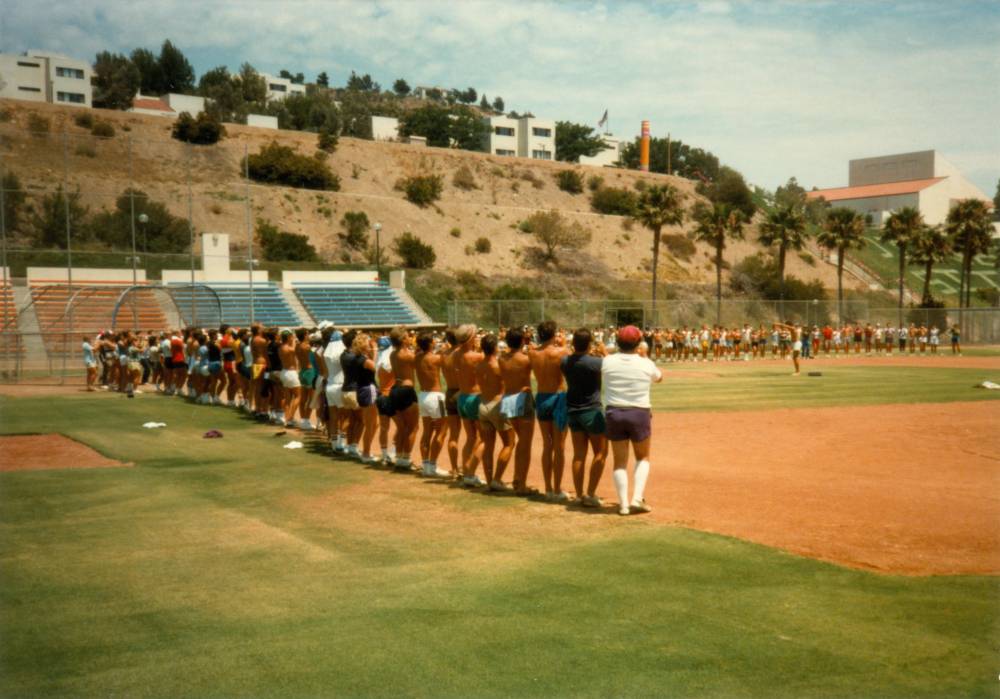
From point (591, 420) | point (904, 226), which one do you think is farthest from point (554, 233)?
point (591, 420)

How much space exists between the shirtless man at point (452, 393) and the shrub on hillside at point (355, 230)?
201 ft

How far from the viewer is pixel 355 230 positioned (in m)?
71.9

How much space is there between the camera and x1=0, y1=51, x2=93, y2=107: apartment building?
6862 centimetres

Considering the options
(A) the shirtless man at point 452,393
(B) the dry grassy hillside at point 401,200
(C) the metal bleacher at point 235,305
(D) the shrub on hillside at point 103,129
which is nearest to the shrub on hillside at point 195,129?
(B) the dry grassy hillside at point 401,200

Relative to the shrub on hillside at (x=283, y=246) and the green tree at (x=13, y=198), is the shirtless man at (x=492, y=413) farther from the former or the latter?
the shrub on hillside at (x=283, y=246)

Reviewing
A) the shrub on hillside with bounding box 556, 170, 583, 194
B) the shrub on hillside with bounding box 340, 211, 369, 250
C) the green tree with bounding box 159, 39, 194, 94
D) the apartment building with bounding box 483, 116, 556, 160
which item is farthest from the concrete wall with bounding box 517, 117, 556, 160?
the shrub on hillside with bounding box 340, 211, 369, 250

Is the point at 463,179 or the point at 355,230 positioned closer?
the point at 355,230

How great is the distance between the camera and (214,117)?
Result: 78.3 metres

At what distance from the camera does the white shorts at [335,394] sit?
46.6ft

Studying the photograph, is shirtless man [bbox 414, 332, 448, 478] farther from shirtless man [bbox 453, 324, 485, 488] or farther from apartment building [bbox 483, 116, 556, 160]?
apartment building [bbox 483, 116, 556, 160]

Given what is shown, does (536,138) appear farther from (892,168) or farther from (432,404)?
(432,404)

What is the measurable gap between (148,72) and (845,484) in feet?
334

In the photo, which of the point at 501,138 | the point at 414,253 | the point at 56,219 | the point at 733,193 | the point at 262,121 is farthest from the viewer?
the point at 501,138

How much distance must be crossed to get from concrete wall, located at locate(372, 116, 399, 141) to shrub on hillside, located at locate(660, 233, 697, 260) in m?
41.0
